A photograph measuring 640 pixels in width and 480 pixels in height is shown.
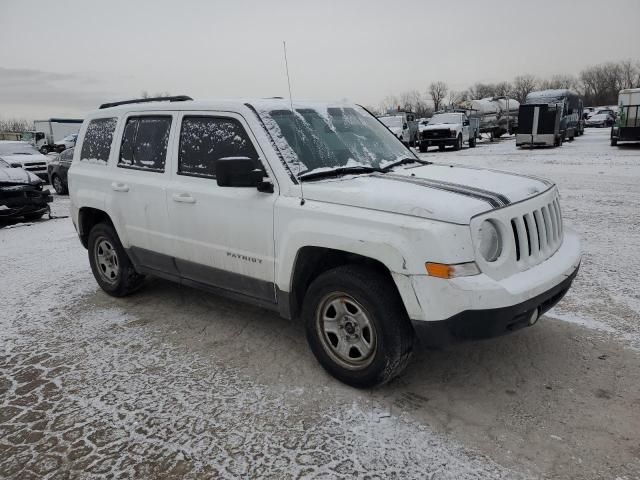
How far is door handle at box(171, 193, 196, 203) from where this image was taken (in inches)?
159

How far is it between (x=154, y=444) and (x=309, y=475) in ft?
3.12

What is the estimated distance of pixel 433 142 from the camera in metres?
26.7

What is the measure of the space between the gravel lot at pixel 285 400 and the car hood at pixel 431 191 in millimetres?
1249

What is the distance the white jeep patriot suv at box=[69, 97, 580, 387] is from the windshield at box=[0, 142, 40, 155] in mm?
15410

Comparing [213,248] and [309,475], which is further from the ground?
[213,248]

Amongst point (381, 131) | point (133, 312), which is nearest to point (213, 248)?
point (133, 312)

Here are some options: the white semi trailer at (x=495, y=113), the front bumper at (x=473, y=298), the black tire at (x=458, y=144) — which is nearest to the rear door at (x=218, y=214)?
the front bumper at (x=473, y=298)

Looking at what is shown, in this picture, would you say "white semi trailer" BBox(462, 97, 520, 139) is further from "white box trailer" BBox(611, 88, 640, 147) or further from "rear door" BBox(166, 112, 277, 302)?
"rear door" BBox(166, 112, 277, 302)

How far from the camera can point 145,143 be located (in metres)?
4.60

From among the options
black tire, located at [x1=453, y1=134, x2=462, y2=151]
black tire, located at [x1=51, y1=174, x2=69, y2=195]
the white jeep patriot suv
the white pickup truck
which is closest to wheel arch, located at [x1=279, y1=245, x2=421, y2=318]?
the white jeep patriot suv

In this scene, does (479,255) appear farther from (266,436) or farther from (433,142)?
(433,142)

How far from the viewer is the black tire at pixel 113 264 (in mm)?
5094

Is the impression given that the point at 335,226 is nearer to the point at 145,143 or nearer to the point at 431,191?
the point at 431,191

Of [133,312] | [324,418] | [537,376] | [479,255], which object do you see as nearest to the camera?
[479,255]
